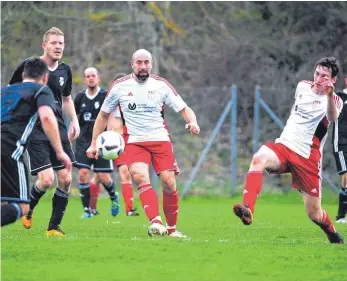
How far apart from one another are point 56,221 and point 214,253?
9.09 ft

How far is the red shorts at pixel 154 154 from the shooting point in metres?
Answer: 10.9

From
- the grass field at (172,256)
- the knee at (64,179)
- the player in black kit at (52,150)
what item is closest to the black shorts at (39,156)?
the player in black kit at (52,150)

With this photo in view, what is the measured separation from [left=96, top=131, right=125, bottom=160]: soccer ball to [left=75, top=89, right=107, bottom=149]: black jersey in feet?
18.5

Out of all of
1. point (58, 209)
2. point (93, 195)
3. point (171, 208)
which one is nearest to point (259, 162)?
point (171, 208)

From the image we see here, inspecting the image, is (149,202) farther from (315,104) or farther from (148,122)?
(315,104)

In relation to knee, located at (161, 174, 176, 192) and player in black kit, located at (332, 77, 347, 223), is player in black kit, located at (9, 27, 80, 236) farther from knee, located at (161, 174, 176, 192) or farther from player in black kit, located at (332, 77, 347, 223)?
player in black kit, located at (332, 77, 347, 223)

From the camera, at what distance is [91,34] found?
29.2m

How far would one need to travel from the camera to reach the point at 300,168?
33.4 ft

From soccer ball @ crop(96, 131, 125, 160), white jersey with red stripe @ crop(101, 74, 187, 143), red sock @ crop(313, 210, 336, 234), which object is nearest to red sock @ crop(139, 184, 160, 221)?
soccer ball @ crop(96, 131, 125, 160)

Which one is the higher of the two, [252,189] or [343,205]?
[252,189]

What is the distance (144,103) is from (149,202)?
1243 millimetres

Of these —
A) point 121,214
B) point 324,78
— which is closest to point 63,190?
point 324,78

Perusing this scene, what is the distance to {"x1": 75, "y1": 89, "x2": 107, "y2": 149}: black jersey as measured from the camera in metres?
16.4

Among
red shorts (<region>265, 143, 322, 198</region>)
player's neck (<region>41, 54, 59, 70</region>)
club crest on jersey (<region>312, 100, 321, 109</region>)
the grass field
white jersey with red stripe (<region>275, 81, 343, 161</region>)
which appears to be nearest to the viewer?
the grass field
